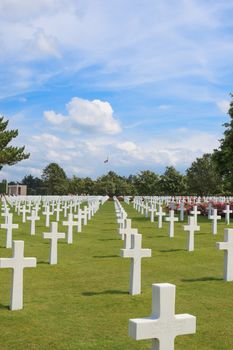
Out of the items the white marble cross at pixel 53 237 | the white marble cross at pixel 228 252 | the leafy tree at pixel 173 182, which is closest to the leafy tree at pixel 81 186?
the leafy tree at pixel 173 182

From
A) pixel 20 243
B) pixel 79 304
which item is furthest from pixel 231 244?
pixel 20 243

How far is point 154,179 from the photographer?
286 ft

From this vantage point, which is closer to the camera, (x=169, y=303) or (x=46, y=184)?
(x=169, y=303)

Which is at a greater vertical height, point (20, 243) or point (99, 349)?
point (20, 243)

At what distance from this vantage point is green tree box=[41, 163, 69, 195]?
3962 inches

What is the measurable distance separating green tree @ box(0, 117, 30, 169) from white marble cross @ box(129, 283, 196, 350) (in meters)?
40.2

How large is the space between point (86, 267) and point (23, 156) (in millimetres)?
36508

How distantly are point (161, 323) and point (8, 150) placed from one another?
41.7 m

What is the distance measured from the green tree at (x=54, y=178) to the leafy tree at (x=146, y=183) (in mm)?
16984

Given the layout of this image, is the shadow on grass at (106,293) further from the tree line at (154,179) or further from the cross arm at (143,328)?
the tree line at (154,179)

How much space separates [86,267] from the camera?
10047 mm

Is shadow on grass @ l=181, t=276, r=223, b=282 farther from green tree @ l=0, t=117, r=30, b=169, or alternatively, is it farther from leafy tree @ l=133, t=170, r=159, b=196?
leafy tree @ l=133, t=170, r=159, b=196

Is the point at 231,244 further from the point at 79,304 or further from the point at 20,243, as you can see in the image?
the point at 20,243

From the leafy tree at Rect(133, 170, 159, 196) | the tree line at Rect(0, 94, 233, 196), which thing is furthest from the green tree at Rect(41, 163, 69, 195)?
the leafy tree at Rect(133, 170, 159, 196)
